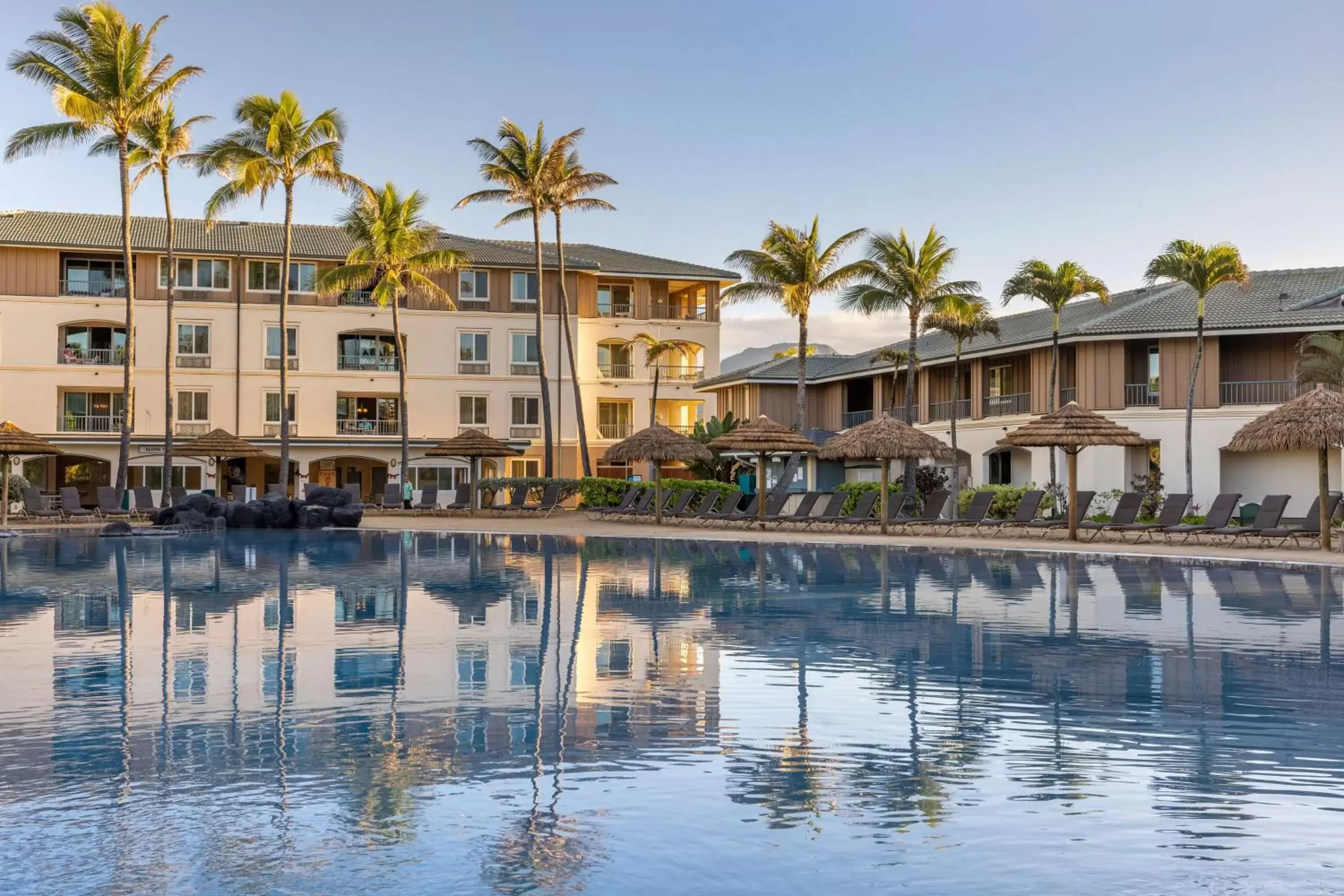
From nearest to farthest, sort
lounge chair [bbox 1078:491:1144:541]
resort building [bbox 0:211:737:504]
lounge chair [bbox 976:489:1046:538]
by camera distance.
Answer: lounge chair [bbox 1078:491:1144:541] < lounge chair [bbox 976:489:1046:538] < resort building [bbox 0:211:737:504]

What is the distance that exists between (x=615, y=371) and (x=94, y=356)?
63.6ft

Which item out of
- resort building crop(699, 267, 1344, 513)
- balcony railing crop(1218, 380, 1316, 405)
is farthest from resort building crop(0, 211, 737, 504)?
balcony railing crop(1218, 380, 1316, 405)

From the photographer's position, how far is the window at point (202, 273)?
146 ft

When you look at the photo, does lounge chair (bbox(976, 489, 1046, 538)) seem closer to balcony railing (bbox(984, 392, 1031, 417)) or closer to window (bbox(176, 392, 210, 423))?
balcony railing (bbox(984, 392, 1031, 417))

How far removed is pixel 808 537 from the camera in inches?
984

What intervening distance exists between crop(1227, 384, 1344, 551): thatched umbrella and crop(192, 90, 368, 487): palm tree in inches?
1041

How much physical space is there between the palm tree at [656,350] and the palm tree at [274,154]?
12897 millimetres

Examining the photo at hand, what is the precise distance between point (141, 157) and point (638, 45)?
1440 centimetres

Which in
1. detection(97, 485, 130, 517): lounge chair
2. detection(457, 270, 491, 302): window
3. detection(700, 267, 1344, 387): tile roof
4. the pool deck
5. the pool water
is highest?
detection(457, 270, 491, 302): window

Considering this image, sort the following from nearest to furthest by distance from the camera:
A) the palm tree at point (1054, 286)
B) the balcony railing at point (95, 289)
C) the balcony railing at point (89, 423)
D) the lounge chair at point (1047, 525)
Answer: the lounge chair at point (1047, 525) → the palm tree at point (1054, 286) → the balcony railing at point (89, 423) → the balcony railing at point (95, 289)

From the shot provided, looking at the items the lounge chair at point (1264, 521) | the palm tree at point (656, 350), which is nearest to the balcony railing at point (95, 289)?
the palm tree at point (656, 350)

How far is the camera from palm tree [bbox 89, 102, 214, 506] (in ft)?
108

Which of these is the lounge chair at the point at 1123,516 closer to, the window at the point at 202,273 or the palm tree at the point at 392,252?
the palm tree at the point at 392,252

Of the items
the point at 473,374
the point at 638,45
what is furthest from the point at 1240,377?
the point at 473,374
